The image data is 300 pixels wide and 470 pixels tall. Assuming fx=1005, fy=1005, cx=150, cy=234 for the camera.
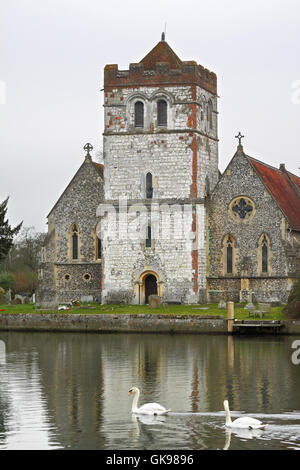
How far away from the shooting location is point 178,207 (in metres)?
60.8

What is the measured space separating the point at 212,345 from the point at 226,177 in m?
17.3

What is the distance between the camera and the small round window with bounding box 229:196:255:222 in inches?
2420

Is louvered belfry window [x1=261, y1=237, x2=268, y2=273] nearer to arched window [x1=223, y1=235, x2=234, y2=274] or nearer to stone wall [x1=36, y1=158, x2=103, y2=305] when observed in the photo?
arched window [x1=223, y1=235, x2=234, y2=274]

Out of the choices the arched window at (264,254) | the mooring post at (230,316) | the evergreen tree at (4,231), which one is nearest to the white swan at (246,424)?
the mooring post at (230,316)

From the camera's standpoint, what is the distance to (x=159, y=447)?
967 inches

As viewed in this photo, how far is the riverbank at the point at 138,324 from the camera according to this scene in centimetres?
5081

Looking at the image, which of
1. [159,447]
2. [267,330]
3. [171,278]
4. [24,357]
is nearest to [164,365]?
[24,357]

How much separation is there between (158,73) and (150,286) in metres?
13.1

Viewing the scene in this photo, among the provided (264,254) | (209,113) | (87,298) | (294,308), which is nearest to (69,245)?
(87,298)

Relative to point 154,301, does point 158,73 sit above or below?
above

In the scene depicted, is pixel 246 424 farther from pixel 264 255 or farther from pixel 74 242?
pixel 74 242

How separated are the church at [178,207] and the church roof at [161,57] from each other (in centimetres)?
7

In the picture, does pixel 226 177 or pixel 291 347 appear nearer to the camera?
pixel 291 347

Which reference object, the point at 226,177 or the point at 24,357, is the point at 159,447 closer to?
the point at 24,357
